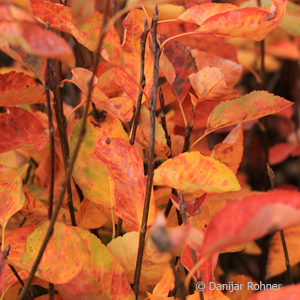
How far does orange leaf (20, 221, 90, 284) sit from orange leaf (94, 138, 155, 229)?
56 millimetres

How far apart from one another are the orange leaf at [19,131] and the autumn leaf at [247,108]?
166mm

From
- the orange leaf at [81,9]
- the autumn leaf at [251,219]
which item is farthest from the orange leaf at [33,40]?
the autumn leaf at [251,219]

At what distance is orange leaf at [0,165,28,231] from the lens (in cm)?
35

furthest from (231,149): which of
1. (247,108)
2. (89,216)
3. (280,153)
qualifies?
(280,153)

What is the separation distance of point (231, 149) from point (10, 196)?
0.68 ft

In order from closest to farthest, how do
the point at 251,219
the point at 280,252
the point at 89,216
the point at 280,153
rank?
the point at 251,219 < the point at 89,216 < the point at 280,252 < the point at 280,153

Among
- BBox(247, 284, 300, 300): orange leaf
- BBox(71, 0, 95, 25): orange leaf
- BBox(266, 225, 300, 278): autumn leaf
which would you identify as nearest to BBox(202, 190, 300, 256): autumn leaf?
BBox(247, 284, 300, 300): orange leaf

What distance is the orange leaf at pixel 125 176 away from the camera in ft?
1.14

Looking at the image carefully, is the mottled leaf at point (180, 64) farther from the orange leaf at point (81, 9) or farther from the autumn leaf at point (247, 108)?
the orange leaf at point (81, 9)

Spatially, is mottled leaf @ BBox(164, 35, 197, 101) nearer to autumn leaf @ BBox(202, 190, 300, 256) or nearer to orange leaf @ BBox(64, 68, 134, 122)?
orange leaf @ BBox(64, 68, 134, 122)

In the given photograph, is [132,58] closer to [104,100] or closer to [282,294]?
[104,100]

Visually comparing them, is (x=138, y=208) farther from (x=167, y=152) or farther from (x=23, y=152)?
(x=23, y=152)

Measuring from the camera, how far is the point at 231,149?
0.41 m

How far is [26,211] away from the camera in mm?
406
